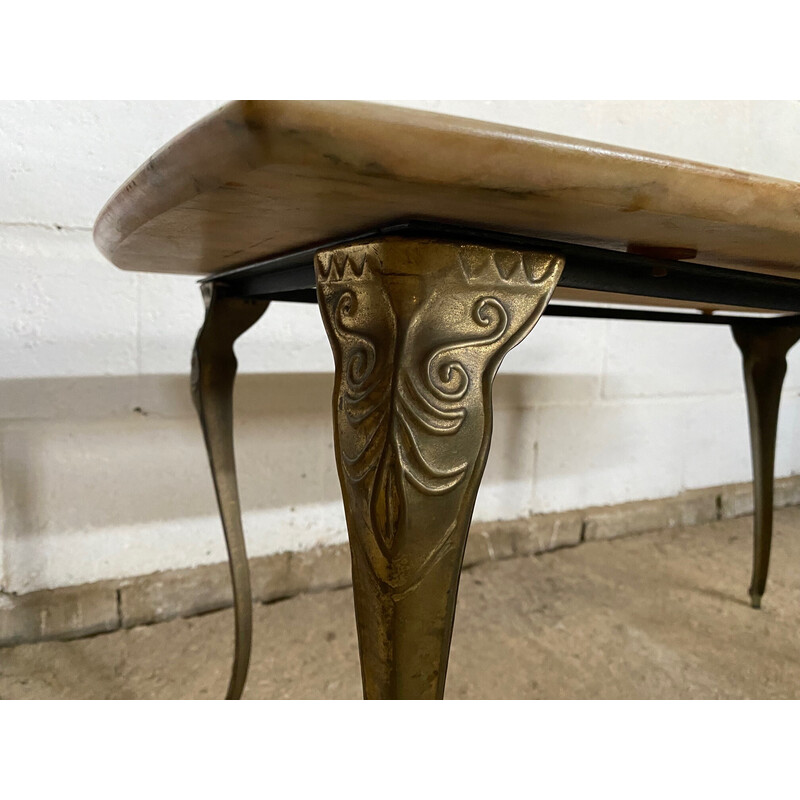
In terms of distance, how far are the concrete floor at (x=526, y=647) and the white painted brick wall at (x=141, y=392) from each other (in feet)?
0.55

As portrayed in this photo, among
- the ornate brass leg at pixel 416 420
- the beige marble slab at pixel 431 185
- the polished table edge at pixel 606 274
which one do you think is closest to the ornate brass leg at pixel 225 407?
the polished table edge at pixel 606 274

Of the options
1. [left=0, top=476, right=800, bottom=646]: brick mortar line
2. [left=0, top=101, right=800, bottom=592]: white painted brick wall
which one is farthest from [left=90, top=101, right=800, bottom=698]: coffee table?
[left=0, top=476, right=800, bottom=646]: brick mortar line

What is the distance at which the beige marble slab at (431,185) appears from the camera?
13.2 inches

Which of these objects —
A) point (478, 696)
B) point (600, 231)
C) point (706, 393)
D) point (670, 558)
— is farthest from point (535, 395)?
point (600, 231)

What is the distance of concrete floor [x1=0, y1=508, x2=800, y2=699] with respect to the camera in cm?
Answer: 98

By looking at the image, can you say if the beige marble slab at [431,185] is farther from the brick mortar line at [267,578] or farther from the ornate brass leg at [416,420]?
the brick mortar line at [267,578]

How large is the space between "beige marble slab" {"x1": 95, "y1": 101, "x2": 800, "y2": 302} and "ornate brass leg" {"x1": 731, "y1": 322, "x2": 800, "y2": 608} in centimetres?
75

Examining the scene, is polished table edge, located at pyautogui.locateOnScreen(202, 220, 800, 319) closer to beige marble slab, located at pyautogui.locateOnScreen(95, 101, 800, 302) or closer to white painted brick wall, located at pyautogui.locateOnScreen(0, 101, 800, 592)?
beige marble slab, located at pyautogui.locateOnScreen(95, 101, 800, 302)

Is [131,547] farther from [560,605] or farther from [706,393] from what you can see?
[706,393]

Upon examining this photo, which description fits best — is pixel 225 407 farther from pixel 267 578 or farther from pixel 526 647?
pixel 526 647

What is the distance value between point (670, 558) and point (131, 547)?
130cm

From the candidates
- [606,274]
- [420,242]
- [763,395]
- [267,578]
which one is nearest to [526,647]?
[267,578]

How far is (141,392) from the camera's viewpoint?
120 centimetres

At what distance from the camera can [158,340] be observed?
1205mm
